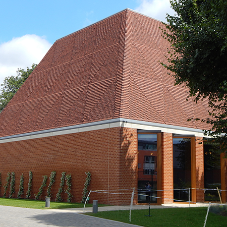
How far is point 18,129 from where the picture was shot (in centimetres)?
3016

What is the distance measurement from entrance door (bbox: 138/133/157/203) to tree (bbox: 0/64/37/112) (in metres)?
32.6

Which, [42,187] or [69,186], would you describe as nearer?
[69,186]

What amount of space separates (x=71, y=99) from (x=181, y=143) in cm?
876

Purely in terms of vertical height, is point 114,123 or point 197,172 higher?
point 114,123

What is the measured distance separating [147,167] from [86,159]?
A: 407 cm

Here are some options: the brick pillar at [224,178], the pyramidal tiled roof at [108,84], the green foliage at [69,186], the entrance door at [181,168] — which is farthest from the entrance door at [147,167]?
the brick pillar at [224,178]

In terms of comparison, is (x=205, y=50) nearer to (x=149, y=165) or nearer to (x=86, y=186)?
(x=149, y=165)

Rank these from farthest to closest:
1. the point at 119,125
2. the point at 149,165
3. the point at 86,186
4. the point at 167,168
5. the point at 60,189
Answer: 1. the point at 60,189
2. the point at 167,168
3. the point at 86,186
4. the point at 149,165
5. the point at 119,125

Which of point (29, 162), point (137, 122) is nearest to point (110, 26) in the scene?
point (137, 122)

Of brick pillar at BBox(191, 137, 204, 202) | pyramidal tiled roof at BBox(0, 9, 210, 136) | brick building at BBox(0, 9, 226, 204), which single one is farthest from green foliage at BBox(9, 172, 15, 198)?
brick pillar at BBox(191, 137, 204, 202)

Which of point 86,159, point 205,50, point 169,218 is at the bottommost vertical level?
point 169,218

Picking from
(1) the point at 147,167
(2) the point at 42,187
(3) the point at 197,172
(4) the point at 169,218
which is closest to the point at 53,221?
(4) the point at 169,218

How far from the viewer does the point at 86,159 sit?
75.4 feet

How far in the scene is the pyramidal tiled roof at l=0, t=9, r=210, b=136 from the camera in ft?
75.7
